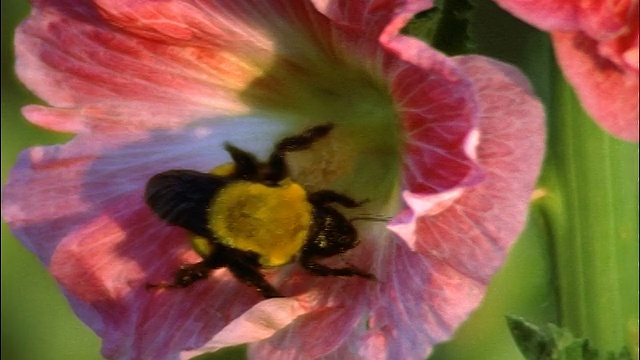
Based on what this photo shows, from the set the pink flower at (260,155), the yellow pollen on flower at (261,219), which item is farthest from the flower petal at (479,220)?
the yellow pollen on flower at (261,219)

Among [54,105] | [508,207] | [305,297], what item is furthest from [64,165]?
[508,207]

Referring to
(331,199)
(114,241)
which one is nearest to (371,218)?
(331,199)

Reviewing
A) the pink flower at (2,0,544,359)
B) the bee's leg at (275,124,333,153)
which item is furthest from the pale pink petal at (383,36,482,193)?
the bee's leg at (275,124,333,153)

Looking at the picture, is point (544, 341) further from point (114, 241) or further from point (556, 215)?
point (114, 241)

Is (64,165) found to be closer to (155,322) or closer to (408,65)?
(155,322)

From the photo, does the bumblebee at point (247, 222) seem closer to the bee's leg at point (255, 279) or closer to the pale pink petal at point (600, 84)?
the bee's leg at point (255, 279)
